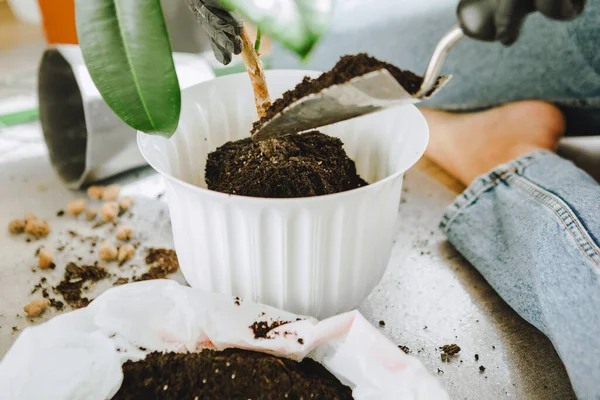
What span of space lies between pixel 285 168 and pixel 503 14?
10.7 inches

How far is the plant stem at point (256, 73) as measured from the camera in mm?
602

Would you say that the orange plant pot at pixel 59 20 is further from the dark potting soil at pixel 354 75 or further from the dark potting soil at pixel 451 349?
the dark potting soil at pixel 451 349

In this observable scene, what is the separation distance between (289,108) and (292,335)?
242 millimetres

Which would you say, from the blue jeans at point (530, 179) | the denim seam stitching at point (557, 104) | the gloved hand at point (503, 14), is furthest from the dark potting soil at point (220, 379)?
the denim seam stitching at point (557, 104)

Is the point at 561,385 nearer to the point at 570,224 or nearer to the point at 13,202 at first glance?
the point at 570,224

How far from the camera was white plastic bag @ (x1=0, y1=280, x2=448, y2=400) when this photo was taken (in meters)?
0.51

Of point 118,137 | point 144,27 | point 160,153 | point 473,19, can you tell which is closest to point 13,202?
point 118,137

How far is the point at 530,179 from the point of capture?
0.76m

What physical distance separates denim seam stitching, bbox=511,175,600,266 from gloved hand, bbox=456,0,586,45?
27cm

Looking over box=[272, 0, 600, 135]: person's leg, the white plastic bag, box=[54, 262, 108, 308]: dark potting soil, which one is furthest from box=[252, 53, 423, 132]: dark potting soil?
box=[272, 0, 600, 135]: person's leg

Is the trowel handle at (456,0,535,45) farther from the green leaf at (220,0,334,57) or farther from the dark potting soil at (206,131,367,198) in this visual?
the dark potting soil at (206,131,367,198)

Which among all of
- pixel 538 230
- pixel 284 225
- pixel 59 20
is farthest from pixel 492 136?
pixel 59 20

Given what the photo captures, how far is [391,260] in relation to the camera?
803 millimetres

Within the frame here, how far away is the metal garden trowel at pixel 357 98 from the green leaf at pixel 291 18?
5 centimetres
